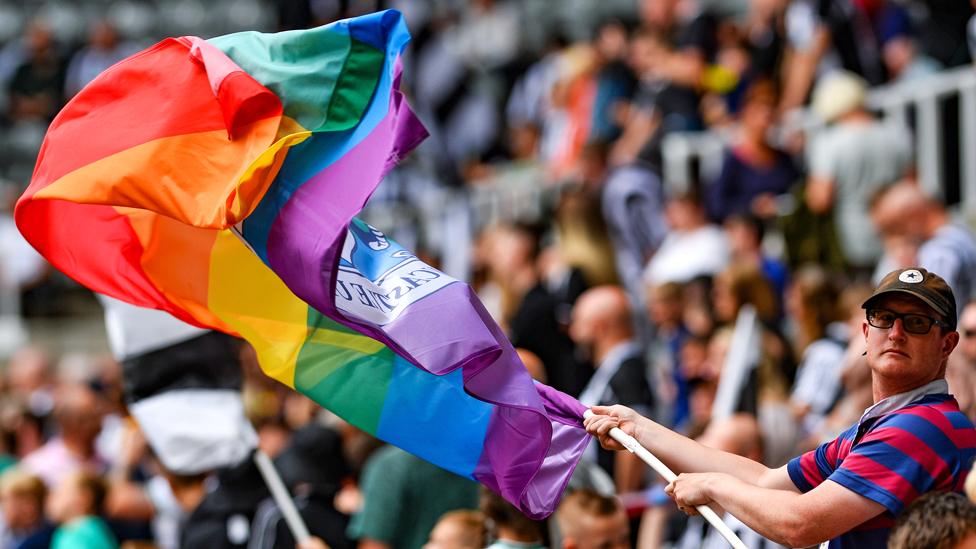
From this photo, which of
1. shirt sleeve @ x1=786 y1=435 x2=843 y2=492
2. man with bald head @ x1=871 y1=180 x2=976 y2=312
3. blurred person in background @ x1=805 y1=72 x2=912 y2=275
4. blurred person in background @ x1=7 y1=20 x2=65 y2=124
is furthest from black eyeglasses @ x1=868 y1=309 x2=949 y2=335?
blurred person in background @ x1=7 y1=20 x2=65 y2=124

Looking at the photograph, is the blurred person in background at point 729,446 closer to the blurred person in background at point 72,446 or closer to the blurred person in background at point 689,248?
the blurred person in background at point 689,248

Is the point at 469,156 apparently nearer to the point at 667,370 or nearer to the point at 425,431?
the point at 667,370

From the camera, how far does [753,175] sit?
11.9 m

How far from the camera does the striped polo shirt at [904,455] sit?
446 centimetres

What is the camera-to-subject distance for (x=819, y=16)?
1267cm

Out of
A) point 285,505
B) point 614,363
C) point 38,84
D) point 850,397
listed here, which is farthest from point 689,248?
point 38,84

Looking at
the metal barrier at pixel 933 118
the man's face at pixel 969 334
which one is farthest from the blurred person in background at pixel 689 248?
the man's face at pixel 969 334

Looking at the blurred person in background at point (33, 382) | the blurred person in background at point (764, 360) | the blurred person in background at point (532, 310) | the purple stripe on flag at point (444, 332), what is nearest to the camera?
the purple stripe on flag at point (444, 332)

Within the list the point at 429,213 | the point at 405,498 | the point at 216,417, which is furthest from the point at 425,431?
the point at 429,213

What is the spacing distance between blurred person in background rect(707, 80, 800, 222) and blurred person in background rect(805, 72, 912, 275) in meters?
0.62

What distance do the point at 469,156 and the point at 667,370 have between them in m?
7.67

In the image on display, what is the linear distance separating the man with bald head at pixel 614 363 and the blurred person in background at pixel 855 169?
2562mm

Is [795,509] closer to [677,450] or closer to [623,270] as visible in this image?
[677,450]

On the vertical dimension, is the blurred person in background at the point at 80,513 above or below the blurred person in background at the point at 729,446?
below
